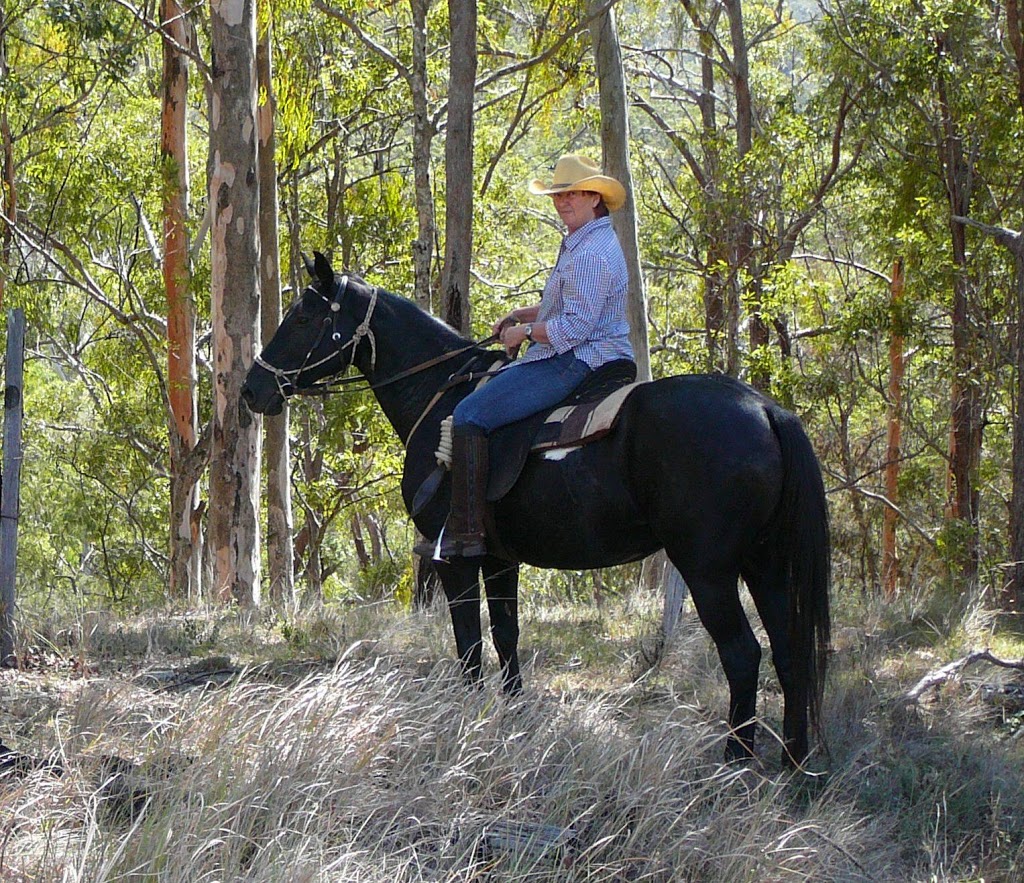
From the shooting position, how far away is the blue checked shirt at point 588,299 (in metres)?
6.44

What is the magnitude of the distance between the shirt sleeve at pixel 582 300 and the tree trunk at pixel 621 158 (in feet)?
13.5

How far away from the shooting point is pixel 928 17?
48.5 ft

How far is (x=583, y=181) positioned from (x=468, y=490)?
5.52 feet

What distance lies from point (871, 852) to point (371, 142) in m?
20.1

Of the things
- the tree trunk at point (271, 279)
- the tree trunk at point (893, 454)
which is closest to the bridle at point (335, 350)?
the tree trunk at point (271, 279)

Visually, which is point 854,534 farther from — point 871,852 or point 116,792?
point 116,792

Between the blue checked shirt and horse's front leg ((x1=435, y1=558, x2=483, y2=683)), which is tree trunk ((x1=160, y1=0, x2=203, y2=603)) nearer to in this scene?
horse's front leg ((x1=435, y1=558, x2=483, y2=683))

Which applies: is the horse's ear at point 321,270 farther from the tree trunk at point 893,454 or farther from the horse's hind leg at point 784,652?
the tree trunk at point 893,454

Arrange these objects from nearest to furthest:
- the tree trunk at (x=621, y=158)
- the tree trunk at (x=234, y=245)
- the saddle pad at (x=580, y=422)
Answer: the saddle pad at (x=580, y=422), the tree trunk at (x=621, y=158), the tree trunk at (x=234, y=245)

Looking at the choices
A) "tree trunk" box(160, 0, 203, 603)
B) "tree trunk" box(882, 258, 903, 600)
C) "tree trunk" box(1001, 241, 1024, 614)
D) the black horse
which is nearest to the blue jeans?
the black horse

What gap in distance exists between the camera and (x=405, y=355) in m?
7.19

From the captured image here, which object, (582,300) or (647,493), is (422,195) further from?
(647,493)


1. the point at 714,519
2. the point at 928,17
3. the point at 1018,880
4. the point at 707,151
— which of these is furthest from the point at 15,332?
the point at 707,151

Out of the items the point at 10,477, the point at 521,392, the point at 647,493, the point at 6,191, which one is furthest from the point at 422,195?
the point at 6,191
